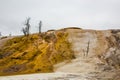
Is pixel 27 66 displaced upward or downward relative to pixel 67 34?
downward

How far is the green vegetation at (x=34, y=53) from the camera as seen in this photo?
250 ft

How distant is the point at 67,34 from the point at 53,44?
8.48m

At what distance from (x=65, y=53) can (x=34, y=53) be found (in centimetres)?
844

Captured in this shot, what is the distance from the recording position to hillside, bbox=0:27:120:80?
7438 cm

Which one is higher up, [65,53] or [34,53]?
[65,53]

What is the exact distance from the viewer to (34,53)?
84.4 m

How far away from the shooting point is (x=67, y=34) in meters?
95.7

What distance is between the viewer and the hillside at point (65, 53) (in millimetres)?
74375

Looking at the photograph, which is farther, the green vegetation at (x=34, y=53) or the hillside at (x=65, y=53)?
the green vegetation at (x=34, y=53)

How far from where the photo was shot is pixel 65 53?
84438mm

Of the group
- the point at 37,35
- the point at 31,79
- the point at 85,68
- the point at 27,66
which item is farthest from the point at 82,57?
the point at 31,79

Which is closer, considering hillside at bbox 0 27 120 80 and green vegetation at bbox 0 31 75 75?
hillside at bbox 0 27 120 80

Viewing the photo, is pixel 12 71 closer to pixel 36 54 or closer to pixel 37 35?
pixel 36 54

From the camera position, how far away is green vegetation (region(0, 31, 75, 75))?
250 feet
